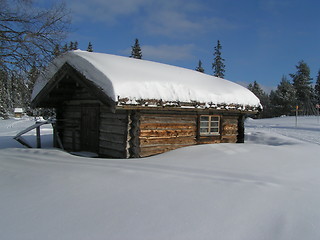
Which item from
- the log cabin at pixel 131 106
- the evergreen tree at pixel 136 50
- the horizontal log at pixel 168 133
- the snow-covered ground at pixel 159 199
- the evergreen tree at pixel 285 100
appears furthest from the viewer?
the evergreen tree at pixel 285 100

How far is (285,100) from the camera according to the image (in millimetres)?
46219

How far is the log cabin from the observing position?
737 centimetres

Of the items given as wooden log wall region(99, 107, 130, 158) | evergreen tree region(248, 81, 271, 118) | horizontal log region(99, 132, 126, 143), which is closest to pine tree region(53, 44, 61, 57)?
wooden log wall region(99, 107, 130, 158)

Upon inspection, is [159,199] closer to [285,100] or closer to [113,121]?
[113,121]

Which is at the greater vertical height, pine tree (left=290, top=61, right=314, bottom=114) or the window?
pine tree (left=290, top=61, right=314, bottom=114)

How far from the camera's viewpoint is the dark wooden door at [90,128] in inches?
375

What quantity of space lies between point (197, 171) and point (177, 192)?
4.68 ft

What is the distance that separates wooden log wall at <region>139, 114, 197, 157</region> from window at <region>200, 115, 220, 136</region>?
0.54 m

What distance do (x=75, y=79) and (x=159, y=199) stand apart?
5.98 m

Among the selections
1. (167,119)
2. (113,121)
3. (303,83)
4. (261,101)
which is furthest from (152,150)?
(261,101)

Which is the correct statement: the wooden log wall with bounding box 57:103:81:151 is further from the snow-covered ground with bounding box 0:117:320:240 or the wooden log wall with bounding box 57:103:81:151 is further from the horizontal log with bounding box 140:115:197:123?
the snow-covered ground with bounding box 0:117:320:240

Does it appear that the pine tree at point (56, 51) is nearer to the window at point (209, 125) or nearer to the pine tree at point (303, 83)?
the window at point (209, 125)

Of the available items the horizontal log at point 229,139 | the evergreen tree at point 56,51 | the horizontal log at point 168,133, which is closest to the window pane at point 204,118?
the horizontal log at point 168,133

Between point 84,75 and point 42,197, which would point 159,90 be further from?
point 42,197
